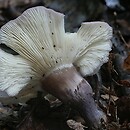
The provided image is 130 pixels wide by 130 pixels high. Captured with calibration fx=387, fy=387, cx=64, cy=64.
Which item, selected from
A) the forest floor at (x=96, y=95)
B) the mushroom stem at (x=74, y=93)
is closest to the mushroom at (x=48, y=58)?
the mushroom stem at (x=74, y=93)

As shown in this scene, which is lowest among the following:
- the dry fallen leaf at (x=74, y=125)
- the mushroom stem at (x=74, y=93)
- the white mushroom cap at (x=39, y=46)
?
the dry fallen leaf at (x=74, y=125)

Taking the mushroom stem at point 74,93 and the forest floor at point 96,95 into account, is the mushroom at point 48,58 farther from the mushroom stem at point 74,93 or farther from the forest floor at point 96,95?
the forest floor at point 96,95

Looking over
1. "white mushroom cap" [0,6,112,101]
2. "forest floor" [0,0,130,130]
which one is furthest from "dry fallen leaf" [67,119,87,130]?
"white mushroom cap" [0,6,112,101]

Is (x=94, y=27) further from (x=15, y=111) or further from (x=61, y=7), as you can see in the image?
(x=61, y=7)

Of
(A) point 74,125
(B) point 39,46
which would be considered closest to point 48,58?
(B) point 39,46

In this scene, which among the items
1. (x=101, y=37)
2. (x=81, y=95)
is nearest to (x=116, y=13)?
(x=101, y=37)

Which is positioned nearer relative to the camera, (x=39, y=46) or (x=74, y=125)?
(x=39, y=46)

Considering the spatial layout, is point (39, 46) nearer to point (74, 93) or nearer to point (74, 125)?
point (74, 93)
